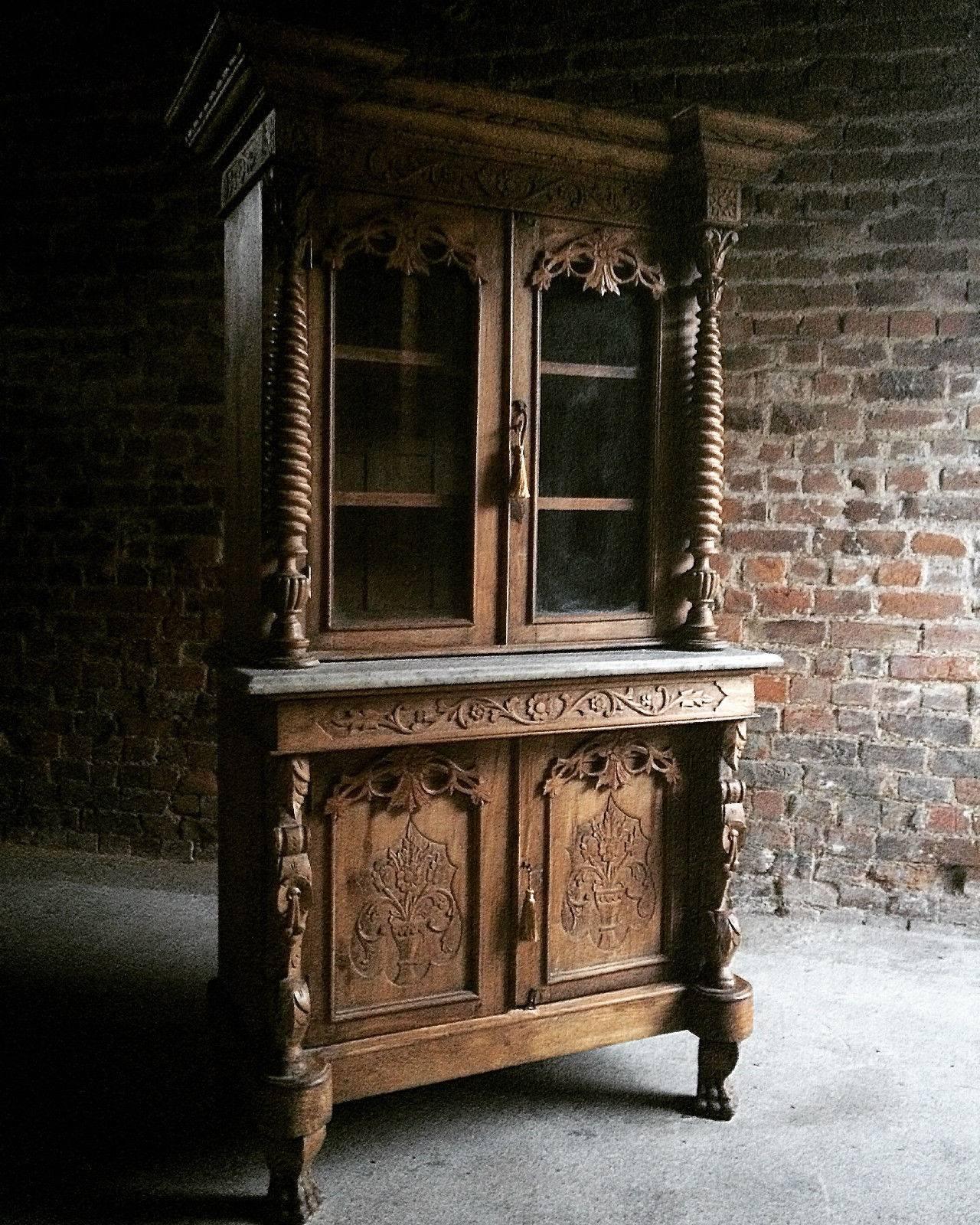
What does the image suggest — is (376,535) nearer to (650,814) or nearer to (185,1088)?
(650,814)

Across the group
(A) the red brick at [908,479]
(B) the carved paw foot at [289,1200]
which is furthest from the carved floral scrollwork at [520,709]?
(A) the red brick at [908,479]

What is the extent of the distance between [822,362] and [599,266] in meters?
1.39

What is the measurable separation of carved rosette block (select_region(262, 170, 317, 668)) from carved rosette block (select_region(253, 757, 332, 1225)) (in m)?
0.29

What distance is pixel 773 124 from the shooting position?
2.54 metres

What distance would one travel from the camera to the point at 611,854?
2598 mm

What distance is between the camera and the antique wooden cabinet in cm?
223

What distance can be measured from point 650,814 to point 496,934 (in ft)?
1.54

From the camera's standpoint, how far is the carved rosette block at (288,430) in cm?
222

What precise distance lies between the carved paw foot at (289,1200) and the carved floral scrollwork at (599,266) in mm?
1961

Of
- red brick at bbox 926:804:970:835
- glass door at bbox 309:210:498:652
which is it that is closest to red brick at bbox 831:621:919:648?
red brick at bbox 926:804:970:835

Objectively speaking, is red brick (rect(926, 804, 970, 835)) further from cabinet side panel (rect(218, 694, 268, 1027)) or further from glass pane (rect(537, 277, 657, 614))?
cabinet side panel (rect(218, 694, 268, 1027))

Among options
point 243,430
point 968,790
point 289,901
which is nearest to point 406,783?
point 289,901

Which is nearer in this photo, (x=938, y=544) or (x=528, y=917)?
(x=528, y=917)

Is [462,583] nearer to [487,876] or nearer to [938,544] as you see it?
[487,876]
